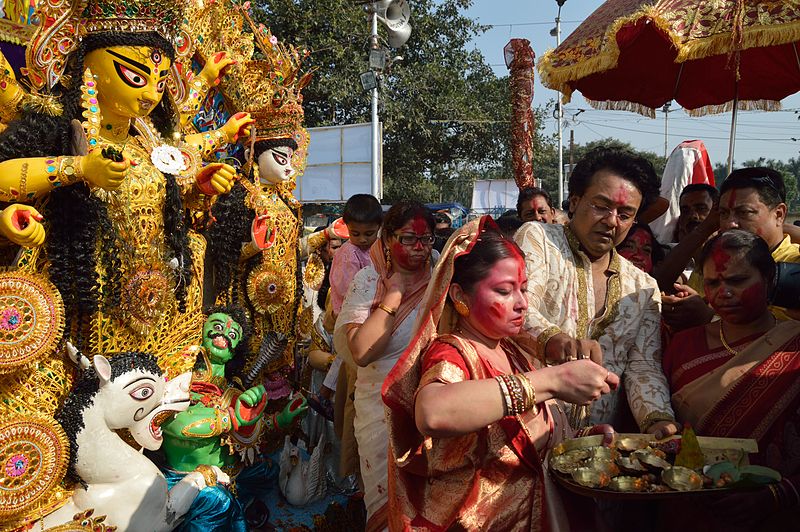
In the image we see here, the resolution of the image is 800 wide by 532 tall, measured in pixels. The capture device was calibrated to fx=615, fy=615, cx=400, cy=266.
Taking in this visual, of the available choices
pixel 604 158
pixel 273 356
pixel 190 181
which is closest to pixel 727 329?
pixel 604 158

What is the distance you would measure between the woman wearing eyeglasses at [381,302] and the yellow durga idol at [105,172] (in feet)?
3.21

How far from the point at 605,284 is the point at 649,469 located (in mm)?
783

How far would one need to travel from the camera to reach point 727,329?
2.14 metres

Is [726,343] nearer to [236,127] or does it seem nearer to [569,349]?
[569,349]

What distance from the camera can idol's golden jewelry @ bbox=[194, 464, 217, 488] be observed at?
3118 millimetres

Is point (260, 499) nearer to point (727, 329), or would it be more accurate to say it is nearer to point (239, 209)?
point (239, 209)

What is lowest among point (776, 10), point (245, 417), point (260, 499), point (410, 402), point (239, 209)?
point (260, 499)


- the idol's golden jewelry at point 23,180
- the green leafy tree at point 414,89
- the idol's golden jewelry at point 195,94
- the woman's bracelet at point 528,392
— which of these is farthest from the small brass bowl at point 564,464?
the green leafy tree at point 414,89

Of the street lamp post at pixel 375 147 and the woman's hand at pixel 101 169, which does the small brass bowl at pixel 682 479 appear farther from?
the street lamp post at pixel 375 147

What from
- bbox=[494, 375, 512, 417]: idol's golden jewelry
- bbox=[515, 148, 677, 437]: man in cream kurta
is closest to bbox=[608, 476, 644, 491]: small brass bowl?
bbox=[494, 375, 512, 417]: idol's golden jewelry

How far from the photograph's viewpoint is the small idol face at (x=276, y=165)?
4.60 m

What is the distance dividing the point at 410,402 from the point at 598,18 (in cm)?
262

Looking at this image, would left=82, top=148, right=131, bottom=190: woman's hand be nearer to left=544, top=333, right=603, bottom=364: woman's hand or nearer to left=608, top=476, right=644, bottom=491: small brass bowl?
left=544, top=333, right=603, bottom=364: woman's hand

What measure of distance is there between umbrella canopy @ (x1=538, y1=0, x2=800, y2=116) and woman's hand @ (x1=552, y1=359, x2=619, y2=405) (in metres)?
2.06
